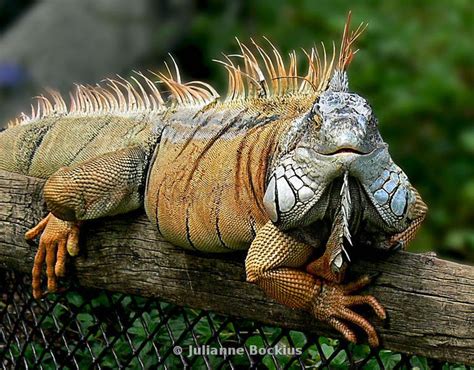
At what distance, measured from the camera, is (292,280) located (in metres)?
2.39

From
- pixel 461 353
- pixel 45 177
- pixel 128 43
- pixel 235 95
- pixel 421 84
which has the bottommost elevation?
pixel 128 43

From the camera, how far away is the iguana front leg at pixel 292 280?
2.31 meters

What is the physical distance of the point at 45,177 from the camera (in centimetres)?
343

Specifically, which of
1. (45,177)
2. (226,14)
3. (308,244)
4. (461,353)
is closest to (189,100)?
(45,177)

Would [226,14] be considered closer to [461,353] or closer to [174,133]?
[174,133]

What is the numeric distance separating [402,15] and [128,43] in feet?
9.94

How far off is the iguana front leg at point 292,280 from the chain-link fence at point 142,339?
0.37 ft

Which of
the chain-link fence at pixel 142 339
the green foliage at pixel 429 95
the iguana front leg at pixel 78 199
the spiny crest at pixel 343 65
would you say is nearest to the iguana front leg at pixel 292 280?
the chain-link fence at pixel 142 339

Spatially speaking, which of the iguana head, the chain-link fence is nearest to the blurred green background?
the chain-link fence

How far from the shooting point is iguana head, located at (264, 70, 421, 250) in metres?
2.14

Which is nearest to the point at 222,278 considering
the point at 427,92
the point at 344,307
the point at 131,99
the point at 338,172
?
the point at 344,307

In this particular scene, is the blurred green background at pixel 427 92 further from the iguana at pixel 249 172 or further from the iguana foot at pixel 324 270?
the iguana foot at pixel 324 270

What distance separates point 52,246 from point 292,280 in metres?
0.89

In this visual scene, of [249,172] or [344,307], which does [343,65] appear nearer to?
[249,172]
